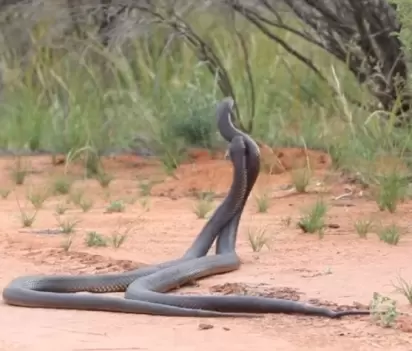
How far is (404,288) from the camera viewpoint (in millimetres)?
6027

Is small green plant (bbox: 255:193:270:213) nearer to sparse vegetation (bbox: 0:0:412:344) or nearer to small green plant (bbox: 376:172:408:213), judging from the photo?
sparse vegetation (bbox: 0:0:412:344)

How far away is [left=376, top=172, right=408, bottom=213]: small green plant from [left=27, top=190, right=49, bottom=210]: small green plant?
8.53 ft

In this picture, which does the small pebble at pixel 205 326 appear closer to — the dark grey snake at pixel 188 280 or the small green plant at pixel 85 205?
the dark grey snake at pixel 188 280

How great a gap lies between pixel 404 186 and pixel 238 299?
3774 mm

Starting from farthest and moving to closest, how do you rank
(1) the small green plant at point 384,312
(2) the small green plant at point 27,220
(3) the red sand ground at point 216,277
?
(2) the small green plant at point 27,220 < (1) the small green plant at point 384,312 < (3) the red sand ground at point 216,277

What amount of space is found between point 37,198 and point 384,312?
495cm

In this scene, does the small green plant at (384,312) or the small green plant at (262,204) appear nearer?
the small green plant at (384,312)

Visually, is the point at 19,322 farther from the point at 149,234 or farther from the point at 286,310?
the point at 149,234

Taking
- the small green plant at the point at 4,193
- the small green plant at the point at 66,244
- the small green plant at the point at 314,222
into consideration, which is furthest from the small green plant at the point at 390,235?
the small green plant at the point at 4,193

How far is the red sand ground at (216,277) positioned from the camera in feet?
17.0

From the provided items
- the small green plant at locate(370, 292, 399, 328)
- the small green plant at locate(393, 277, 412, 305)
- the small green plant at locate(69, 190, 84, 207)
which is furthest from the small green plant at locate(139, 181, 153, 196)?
the small green plant at locate(370, 292, 399, 328)

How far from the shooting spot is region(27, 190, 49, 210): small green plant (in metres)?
9.81

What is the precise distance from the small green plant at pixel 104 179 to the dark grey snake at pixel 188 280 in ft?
11.3

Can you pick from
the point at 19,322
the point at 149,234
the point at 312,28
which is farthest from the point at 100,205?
the point at 19,322
